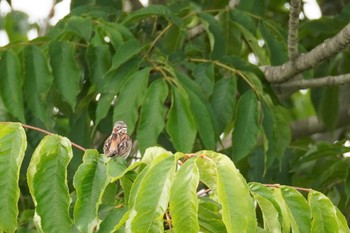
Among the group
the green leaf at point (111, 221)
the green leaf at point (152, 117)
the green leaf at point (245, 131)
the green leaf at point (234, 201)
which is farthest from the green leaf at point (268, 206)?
the green leaf at point (245, 131)

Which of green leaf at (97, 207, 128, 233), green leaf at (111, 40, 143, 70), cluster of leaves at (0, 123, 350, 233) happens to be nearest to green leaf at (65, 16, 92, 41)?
green leaf at (111, 40, 143, 70)

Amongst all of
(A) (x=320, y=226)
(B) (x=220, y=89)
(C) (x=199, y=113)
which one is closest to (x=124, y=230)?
(A) (x=320, y=226)

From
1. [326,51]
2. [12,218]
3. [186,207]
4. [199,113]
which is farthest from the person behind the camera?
[326,51]

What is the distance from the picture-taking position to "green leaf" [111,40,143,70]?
548 centimetres

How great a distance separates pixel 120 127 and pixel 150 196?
1.54 metres

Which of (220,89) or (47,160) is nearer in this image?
(47,160)

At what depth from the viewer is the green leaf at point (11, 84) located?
17.4 ft

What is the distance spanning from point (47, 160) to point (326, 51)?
2.57 metres

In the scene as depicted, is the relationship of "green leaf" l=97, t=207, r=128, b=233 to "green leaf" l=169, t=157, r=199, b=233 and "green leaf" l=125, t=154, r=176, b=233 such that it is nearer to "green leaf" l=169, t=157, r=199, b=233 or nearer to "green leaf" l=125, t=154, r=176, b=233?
"green leaf" l=125, t=154, r=176, b=233

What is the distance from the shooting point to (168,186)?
3281 mm

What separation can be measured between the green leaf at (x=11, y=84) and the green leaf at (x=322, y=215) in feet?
7.02

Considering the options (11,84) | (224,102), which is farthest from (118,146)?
(224,102)

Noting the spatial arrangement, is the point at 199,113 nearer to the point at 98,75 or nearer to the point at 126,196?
the point at 98,75

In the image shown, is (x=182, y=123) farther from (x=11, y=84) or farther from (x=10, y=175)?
(x=10, y=175)
